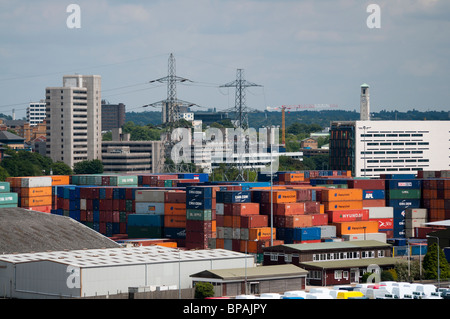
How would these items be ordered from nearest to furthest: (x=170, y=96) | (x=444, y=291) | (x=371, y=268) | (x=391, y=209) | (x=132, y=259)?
(x=444, y=291) → (x=132, y=259) → (x=371, y=268) → (x=391, y=209) → (x=170, y=96)

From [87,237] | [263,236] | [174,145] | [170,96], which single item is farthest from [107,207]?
[174,145]

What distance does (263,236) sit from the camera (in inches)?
3110

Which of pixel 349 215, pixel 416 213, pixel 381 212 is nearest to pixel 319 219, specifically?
pixel 349 215

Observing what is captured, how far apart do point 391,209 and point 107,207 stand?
2982 cm

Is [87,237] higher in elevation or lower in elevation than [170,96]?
lower

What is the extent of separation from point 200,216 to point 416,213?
2540cm

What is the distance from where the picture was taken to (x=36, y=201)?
349 ft

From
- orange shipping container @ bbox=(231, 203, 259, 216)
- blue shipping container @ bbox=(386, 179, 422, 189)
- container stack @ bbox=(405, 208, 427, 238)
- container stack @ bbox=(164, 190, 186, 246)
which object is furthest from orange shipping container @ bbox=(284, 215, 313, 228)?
blue shipping container @ bbox=(386, 179, 422, 189)

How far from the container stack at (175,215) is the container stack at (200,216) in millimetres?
2712

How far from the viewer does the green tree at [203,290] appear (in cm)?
5772
